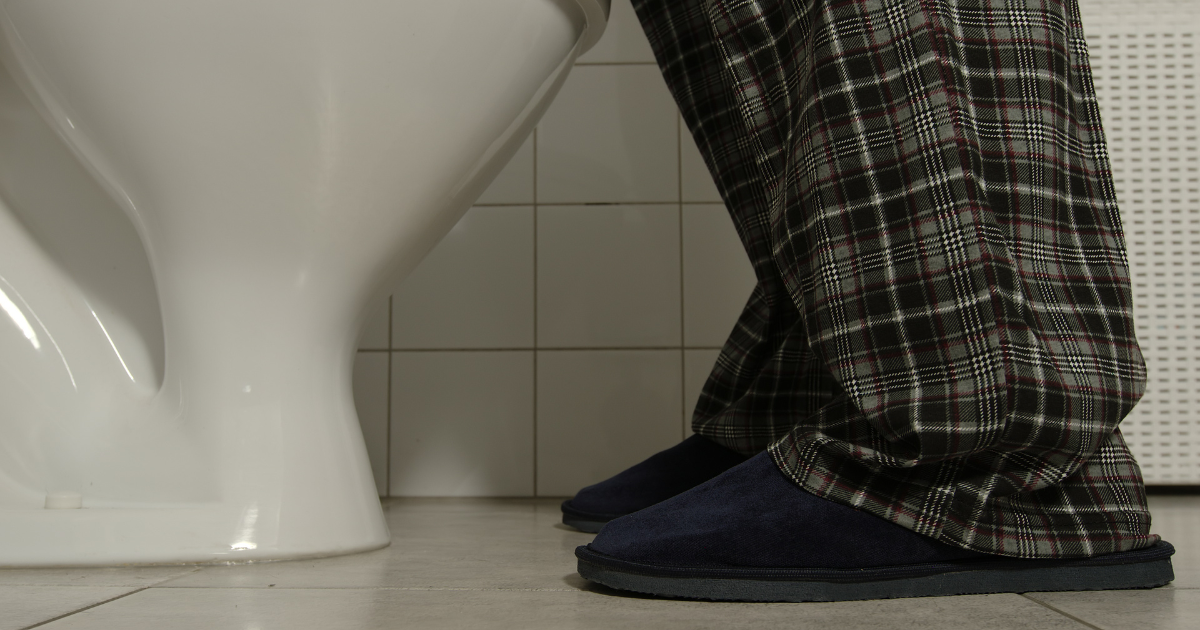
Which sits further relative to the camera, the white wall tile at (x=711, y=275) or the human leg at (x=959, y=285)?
the white wall tile at (x=711, y=275)

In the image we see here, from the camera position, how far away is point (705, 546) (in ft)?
1.50

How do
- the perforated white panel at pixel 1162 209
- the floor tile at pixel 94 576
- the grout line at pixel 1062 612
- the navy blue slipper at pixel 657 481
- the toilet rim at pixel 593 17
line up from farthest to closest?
the perforated white panel at pixel 1162 209 < the navy blue slipper at pixel 657 481 < the toilet rim at pixel 593 17 < the floor tile at pixel 94 576 < the grout line at pixel 1062 612

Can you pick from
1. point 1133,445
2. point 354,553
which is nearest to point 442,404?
point 354,553

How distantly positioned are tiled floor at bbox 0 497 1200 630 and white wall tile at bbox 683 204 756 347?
55 cm

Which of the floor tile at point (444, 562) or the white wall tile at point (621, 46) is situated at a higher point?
the white wall tile at point (621, 46)

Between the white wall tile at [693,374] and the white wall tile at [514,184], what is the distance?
1.00ft

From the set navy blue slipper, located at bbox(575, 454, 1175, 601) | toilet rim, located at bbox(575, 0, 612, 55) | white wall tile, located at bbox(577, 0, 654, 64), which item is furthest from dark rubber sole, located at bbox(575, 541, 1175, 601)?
white wall tile, located at bbox(577, 0, 654, 64)

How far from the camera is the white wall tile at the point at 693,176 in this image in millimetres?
1151

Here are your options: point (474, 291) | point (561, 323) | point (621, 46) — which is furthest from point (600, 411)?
point (621, 46)

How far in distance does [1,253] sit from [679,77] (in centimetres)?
57

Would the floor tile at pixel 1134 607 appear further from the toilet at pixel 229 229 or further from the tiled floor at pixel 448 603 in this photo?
the toilet at pixel 229 229

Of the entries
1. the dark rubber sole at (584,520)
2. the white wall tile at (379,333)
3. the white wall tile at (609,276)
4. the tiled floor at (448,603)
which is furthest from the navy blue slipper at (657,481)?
the white wall tile at (379,333)

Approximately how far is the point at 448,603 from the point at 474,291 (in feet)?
2.31

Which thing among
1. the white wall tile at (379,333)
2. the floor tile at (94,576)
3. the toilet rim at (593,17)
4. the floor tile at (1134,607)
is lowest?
the floor tile at (94,576)
